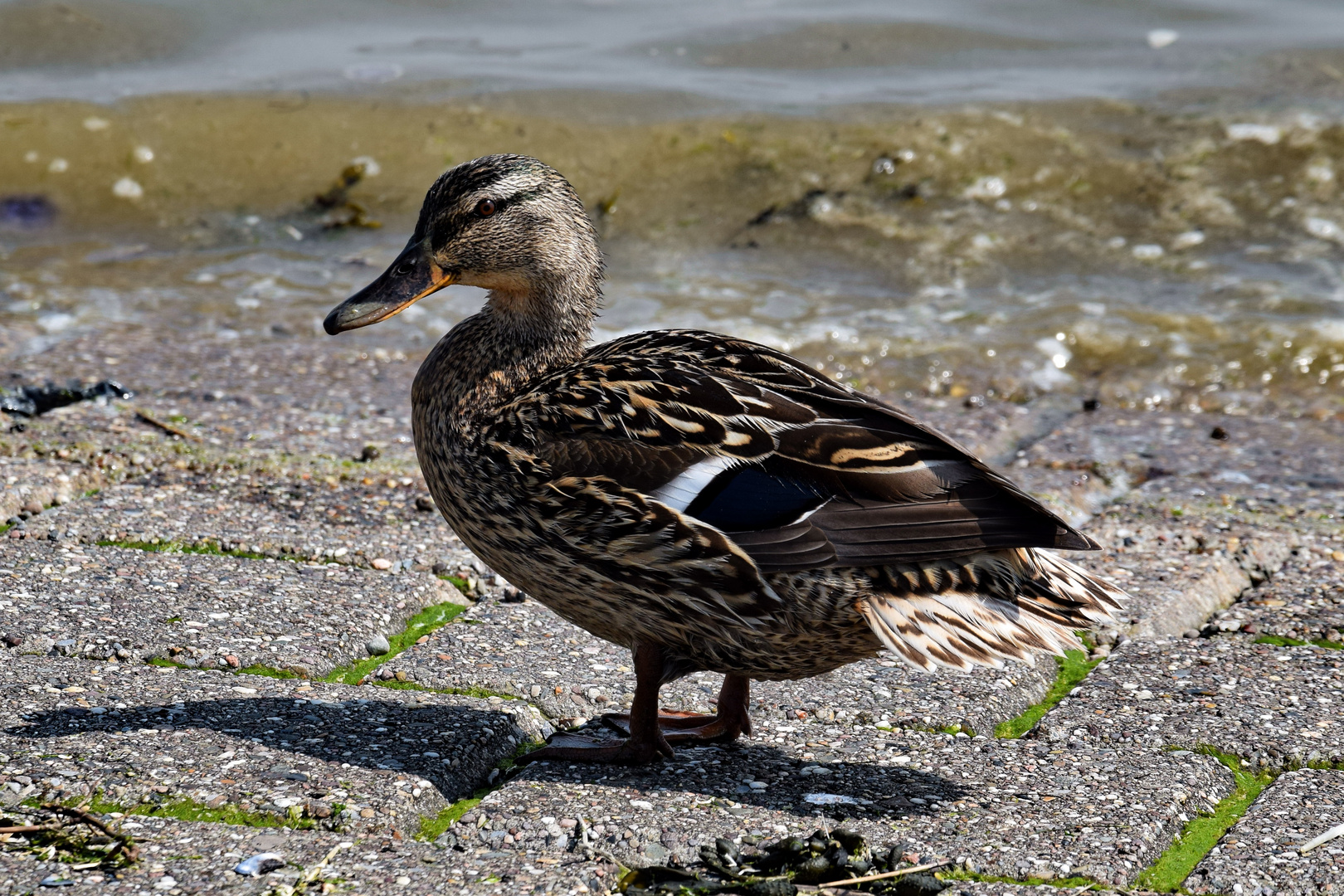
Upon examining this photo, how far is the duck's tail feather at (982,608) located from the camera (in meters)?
2.88

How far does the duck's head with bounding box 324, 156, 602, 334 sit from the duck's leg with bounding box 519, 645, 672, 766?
1.03 meters

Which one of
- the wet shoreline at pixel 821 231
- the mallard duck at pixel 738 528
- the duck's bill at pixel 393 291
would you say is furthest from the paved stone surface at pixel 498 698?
the wet shoreline at pixel 821 231

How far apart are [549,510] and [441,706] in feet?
1.62

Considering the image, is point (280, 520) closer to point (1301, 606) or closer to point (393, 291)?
point (393, 291)

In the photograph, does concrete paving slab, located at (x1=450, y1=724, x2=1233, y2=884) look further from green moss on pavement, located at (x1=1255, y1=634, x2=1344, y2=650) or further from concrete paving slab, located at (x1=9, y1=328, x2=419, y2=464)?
concrete paving slab, located at (x1=9, y1=328, x2=419, y2=464)

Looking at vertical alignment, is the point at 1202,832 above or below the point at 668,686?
above

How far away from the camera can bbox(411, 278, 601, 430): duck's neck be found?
3418 millimetres

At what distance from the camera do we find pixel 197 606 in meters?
3.47

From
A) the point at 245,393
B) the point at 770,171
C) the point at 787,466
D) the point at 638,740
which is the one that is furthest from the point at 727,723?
the point at 770,171

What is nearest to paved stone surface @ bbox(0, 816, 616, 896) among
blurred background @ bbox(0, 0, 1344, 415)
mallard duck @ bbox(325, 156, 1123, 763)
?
mallard duck @ bbox(325, 156, 1123, 763)

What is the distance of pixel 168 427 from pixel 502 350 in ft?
5.96

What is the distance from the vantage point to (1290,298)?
707 cm

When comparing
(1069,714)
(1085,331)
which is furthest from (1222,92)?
(1069,714)

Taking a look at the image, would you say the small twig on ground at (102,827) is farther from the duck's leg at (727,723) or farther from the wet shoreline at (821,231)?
the wet shoreline at (821,231)
